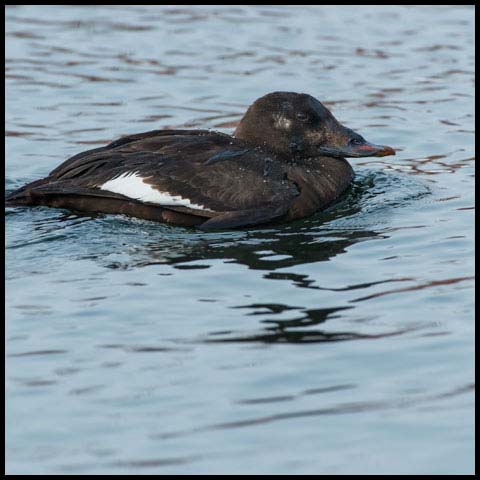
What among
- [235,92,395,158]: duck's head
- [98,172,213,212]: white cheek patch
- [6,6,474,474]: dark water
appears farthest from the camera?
[235,92,395,158]: duck's head

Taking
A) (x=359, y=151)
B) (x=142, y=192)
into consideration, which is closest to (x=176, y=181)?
(x=142, y=192)

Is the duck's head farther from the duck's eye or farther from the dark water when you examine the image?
the dark water

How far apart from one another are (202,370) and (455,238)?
10.3 feet

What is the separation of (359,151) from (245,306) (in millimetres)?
2688

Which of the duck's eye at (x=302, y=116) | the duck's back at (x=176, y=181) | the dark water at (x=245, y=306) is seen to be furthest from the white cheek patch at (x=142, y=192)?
the duck's eye at (x=302, y=116)

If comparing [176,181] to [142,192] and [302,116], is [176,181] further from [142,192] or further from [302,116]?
[302,116]

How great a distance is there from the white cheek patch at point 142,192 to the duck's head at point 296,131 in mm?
1002

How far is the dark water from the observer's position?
5586 mm

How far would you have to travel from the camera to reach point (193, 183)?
8.84 meters

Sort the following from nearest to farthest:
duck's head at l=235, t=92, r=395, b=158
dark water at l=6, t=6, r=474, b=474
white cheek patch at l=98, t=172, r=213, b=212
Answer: dark water at l=6, t=6, r=474, b=474, white cheek patch at l=98, t=172, r=213, b=212, duck's head at l=235, t=92, r=395, b=158

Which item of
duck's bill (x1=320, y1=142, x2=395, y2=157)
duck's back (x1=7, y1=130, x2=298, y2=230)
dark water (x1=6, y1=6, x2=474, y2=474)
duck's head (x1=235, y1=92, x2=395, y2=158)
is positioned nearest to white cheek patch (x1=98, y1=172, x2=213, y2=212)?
duck's back (x1=7, y1=130, x2=298, y2=230)

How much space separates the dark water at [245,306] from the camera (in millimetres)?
5586

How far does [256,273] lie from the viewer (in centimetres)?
791

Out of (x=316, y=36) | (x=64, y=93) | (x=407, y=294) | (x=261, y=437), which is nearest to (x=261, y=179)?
(x=407, y=294)
